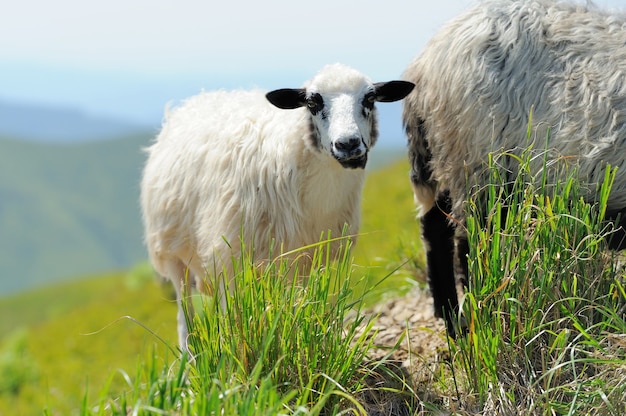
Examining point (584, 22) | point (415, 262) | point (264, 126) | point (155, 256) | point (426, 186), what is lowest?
point (415, 262)

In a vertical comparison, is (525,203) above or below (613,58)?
below

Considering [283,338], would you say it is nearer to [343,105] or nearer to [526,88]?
[343,105]

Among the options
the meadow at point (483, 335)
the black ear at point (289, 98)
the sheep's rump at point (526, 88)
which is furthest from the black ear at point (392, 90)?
the meadow at point (483, 335)

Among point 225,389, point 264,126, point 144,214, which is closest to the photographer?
point 225,389

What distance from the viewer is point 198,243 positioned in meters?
5.76

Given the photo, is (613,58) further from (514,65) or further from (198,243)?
(198,243)

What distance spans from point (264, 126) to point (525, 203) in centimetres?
214

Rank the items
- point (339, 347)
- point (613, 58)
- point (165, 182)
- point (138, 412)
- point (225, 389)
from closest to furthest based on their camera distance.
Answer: point (138, 412)
point (225, 389)
point (339, 347)
point (613, 58)
point (165, 182)

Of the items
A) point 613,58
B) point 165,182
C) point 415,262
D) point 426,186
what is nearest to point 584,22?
point 613,58

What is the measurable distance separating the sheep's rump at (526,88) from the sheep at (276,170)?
0.39 m

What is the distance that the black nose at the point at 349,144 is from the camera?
466cm

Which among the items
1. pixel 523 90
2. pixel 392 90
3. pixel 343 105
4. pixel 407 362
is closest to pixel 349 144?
pixel 343 105

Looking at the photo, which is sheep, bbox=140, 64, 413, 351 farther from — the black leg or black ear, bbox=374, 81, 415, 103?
the black leg

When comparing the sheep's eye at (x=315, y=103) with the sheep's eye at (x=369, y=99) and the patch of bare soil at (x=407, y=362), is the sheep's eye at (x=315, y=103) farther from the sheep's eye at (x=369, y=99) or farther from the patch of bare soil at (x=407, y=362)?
the patch of bare soil at (x=407, y=362)
